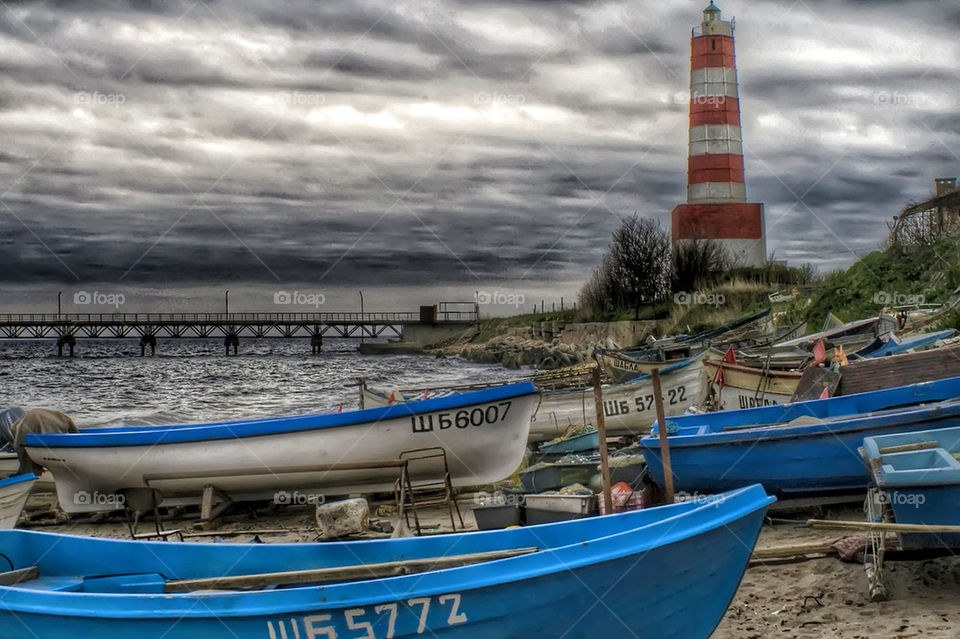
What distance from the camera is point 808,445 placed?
8.33 metres

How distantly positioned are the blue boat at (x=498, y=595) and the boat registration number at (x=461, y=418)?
212 inches

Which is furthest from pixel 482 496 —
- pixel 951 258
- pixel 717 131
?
pixel 717 131

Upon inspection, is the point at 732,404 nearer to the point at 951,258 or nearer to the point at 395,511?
the point at 395,511

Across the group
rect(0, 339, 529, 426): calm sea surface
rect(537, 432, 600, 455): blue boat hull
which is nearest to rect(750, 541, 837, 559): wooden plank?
rect(537, 432, 600, 455): blue boat hull

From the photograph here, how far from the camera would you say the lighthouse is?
38.6m

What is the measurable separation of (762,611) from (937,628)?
3.71ft

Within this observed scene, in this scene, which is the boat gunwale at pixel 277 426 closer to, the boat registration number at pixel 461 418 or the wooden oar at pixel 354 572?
the boat registration number at pixel 461 418

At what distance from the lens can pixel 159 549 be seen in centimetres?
580

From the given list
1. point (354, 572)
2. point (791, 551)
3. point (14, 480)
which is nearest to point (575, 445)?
point (791, 551)

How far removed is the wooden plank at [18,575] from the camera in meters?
5.73

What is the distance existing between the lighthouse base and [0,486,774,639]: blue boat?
36.9 metres

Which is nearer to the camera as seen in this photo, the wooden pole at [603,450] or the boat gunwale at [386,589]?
the boat gunwale at [386,589]

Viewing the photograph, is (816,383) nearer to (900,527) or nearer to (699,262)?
(900,527)

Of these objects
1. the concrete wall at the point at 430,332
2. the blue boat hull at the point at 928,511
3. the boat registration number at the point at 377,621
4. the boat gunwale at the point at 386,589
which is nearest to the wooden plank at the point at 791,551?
the blue boat hull at the point at 928,511
